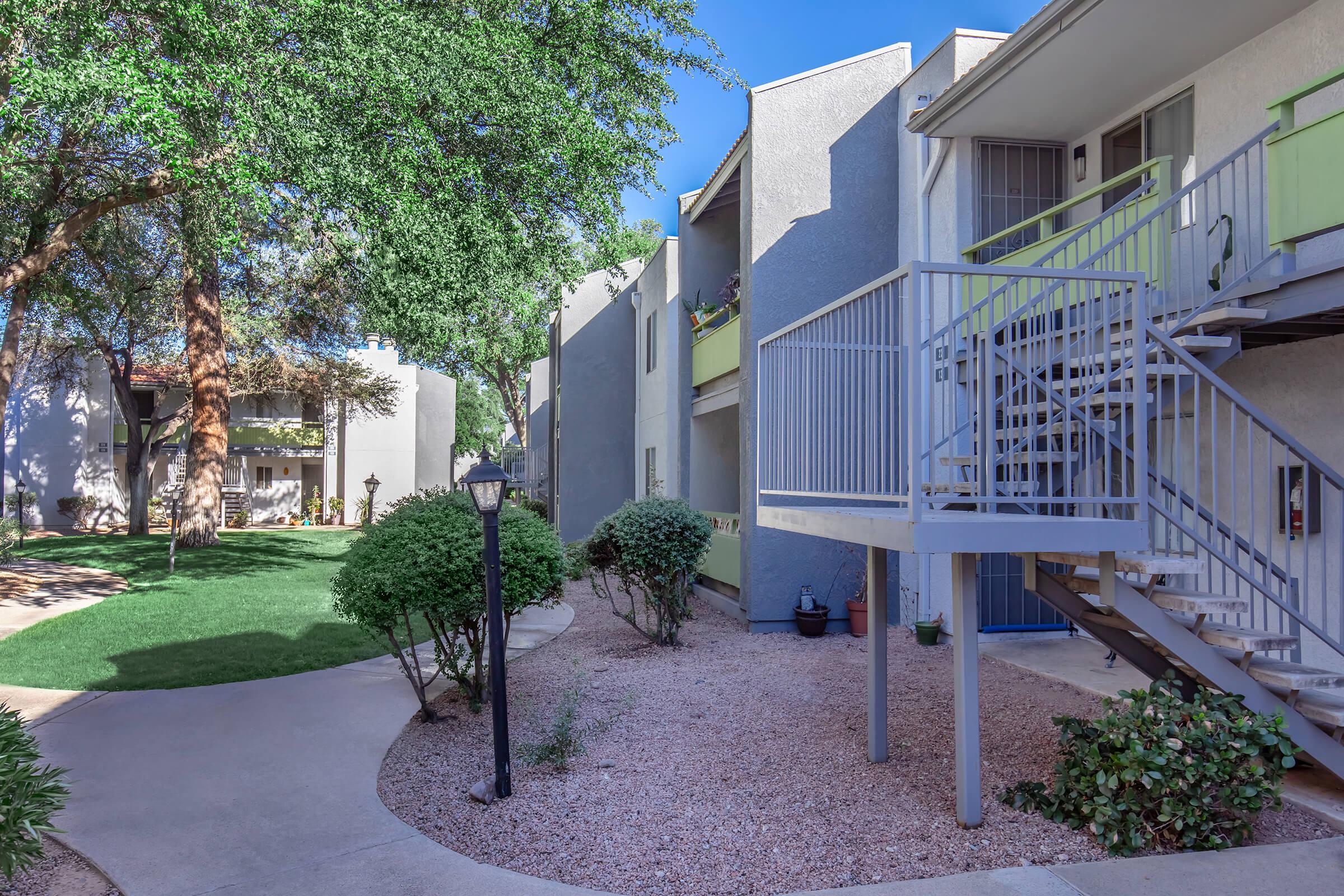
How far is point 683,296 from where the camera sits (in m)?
13.8

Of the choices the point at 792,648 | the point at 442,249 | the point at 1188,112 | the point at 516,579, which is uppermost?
the point at 1188,112

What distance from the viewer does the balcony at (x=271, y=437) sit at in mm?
30062

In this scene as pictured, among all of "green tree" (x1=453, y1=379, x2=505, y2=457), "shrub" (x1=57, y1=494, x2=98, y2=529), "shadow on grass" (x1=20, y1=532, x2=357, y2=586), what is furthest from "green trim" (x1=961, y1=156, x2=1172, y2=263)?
"green tree" (x1=453, y1=379, x2=505, y2=457)

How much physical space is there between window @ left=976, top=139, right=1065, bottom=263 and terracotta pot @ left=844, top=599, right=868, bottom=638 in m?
4.02

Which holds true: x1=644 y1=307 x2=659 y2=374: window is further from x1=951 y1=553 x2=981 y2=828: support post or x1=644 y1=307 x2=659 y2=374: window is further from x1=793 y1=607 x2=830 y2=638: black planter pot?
x1=951 y1=553 x2=981 y2=828: support post

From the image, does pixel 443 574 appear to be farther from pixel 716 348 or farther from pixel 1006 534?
pixel 716 348

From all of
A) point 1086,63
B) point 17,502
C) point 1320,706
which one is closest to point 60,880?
point 1320,706

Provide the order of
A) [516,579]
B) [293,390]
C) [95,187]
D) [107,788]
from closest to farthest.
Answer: [107,788], [516,579], [95,187], [293,390]

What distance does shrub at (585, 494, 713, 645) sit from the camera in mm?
8969

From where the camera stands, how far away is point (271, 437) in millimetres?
31016

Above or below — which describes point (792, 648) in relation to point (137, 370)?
below

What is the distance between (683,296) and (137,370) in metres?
25.0

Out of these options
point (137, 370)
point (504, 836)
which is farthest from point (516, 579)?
point (137, 370)

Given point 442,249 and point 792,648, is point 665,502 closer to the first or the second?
point 792,648
